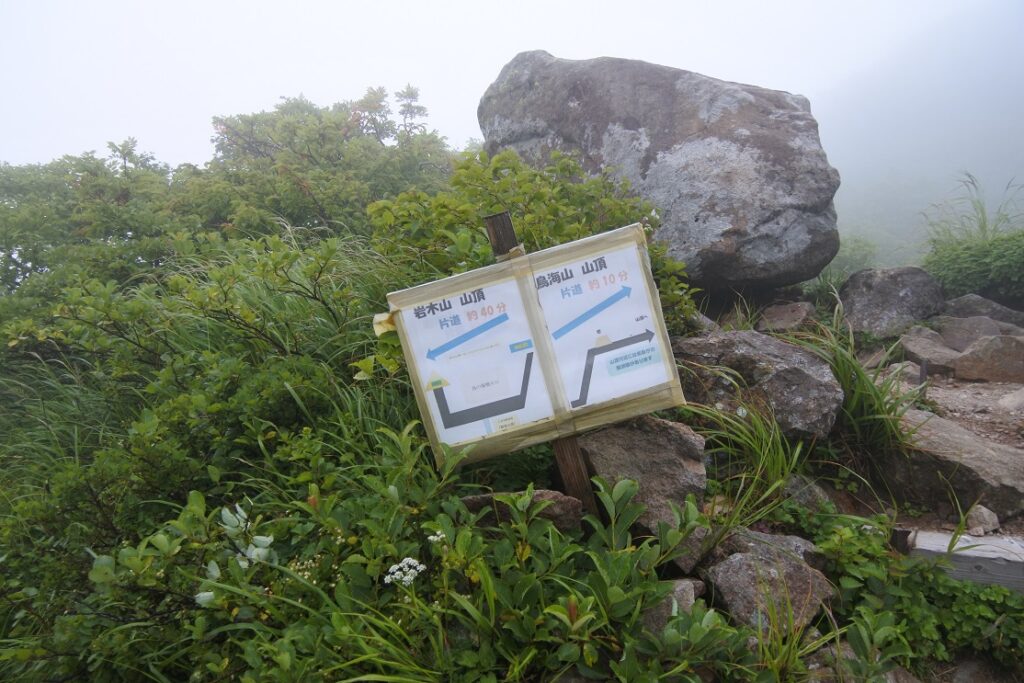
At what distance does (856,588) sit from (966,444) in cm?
111

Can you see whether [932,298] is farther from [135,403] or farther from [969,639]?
[135,403]

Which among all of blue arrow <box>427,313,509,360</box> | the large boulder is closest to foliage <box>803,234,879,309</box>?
the large boulder

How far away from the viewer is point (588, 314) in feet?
6.85

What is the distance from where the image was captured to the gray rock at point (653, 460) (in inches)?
85.0

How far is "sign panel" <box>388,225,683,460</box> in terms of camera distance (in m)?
2.06

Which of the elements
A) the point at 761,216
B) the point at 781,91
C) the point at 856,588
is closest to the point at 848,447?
the point at 856,588

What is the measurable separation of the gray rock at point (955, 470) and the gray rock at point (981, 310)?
8.66 feet

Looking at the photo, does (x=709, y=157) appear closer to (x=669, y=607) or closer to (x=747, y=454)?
(x=747, y=454)

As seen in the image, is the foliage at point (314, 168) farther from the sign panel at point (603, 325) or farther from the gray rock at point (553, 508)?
the gray rock at point (553, 508)

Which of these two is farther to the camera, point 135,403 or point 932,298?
point 932,298

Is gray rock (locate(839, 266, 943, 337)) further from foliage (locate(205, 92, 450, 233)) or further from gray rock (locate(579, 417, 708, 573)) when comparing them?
foliage (locate(205, 92, 450, 233))

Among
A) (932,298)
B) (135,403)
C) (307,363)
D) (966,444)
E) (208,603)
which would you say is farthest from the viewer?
(932,298)

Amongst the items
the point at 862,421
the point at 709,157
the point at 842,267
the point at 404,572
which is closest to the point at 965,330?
the point at 842,267

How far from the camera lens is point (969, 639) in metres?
2.06
